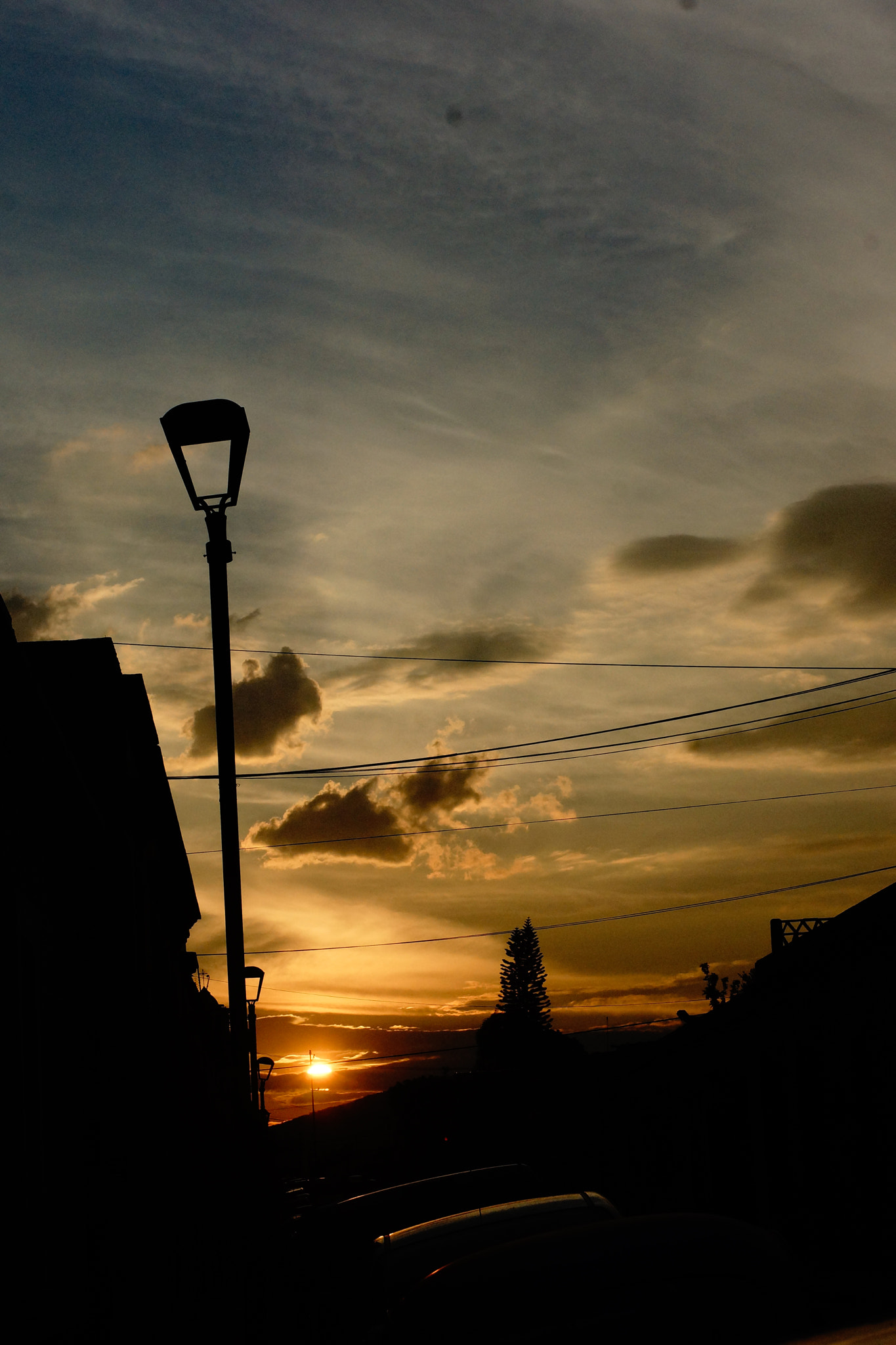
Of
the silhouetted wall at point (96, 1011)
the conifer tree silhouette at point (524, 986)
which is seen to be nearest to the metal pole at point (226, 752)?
the silhouetted wall at point (96, 1011)

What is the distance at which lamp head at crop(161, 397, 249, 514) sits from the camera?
25.7 ft

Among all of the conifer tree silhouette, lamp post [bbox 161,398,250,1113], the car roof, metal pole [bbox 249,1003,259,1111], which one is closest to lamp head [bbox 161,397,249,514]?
lamp post [bbox 161,398,250,1113]

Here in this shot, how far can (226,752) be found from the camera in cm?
808

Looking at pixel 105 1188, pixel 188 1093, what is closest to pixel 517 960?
pixel 188 1093

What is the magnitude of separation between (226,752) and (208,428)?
221cm

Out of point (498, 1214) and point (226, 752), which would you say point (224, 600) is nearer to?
point (226, 752)

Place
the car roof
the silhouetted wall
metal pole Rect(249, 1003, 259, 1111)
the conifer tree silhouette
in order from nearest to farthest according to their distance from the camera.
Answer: the silhouetted wall < the car roof < metal pole Rect(249, 1003, 259, 1111) < the conifer tree silhouette

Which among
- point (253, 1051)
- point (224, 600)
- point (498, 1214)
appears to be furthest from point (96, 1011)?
point (253, 1051)

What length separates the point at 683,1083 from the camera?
2070 centimetres

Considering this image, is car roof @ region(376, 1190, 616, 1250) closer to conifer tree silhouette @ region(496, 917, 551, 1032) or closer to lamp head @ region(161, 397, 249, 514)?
lamp head @ region(161, 397, 249, 514)

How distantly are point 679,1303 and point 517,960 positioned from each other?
148808mm

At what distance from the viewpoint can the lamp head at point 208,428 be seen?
785cm

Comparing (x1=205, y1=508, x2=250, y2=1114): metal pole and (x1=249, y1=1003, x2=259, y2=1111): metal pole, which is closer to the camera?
(x1=205, y1=508, x2=250, y2=1114): metal pole

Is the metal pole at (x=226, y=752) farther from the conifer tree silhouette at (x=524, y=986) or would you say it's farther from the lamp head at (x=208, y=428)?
the conifer tree silhouette at (x=524, y=986)
